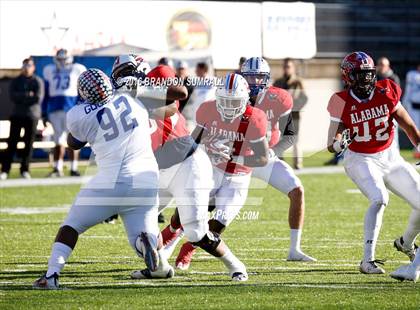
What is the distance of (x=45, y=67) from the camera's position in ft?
56.6

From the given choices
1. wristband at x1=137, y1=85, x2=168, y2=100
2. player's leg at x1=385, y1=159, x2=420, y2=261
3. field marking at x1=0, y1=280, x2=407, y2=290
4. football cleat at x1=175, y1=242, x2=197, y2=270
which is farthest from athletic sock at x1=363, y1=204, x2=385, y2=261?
wristband at x1=137, y1=85, x2=168, y2=100

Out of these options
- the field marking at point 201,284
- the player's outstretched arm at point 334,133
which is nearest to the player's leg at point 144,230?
the field marking at point 201,284

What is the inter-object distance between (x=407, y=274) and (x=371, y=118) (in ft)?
4.91

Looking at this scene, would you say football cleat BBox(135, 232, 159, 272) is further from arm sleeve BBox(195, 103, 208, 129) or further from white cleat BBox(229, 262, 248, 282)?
arm sleeve BBox(195, 103, 208, 129)

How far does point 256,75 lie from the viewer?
30.8ft

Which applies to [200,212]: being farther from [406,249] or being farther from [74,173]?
[74,173]

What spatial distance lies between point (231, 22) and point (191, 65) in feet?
5.91

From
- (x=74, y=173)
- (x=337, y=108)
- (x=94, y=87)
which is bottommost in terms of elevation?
(x=74, y=173)

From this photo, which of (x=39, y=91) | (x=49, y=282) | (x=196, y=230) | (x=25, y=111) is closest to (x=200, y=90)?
(x=39, y=91)

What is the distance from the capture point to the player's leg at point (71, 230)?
24.5 feet

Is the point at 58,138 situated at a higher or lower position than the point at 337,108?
lower

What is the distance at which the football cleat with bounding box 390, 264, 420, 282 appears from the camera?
7.84m

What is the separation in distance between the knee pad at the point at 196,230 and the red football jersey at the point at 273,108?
5.77 ft

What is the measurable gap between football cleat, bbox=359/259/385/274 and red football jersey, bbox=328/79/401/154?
37.6 inches
